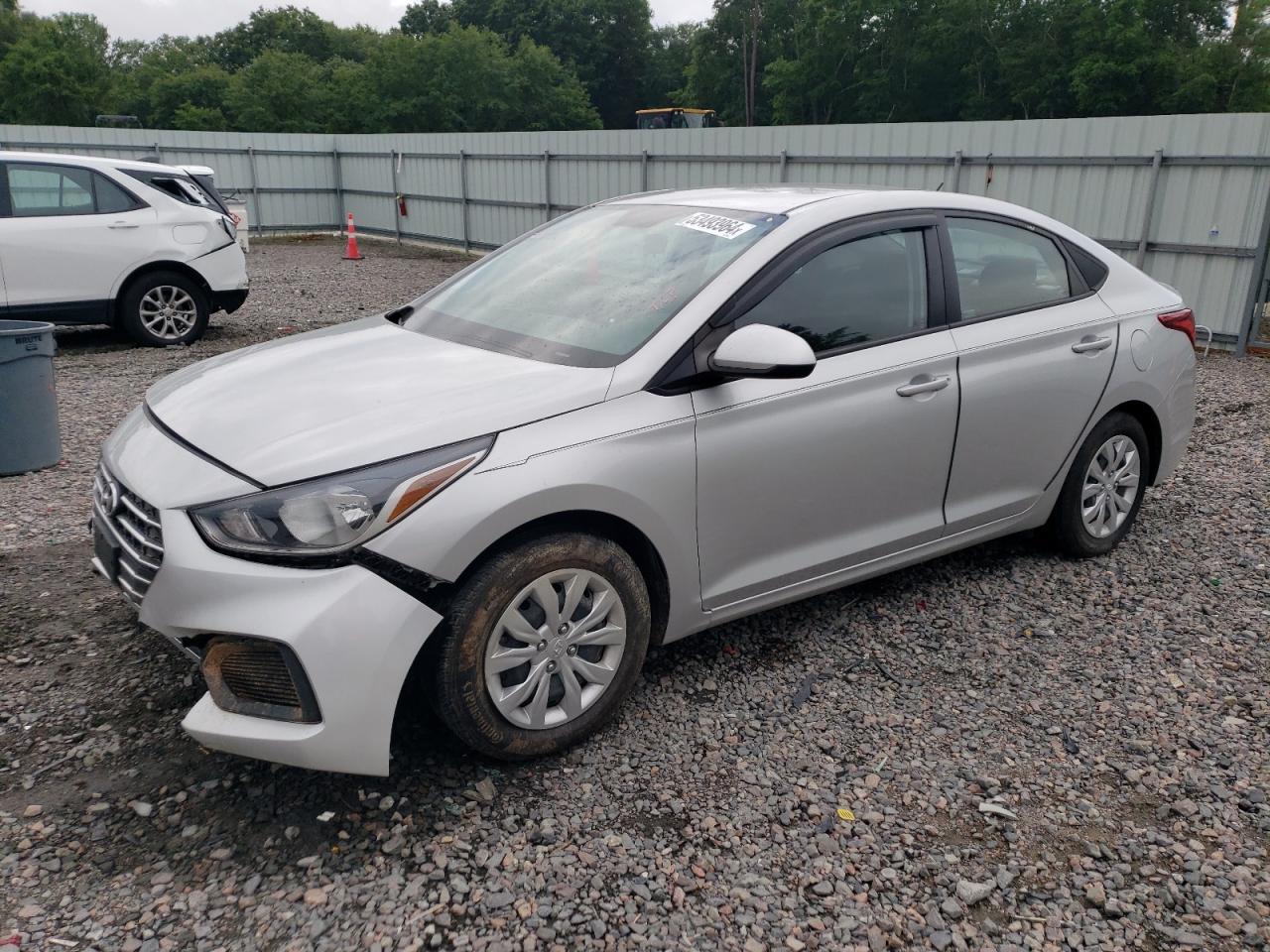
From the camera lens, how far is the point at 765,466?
3387 mm

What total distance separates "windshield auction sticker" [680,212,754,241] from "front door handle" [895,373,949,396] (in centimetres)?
81

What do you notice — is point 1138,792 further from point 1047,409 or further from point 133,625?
point 133,625

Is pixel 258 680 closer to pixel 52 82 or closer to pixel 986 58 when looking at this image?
pixel 986 58

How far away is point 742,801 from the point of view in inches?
119

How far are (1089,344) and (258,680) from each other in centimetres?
356

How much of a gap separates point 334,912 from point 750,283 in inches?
87.9

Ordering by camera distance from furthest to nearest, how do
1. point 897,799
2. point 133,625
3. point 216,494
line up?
point 133,625
point 897,799
point 216,494

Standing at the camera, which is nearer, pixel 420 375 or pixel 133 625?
pixel 420 375

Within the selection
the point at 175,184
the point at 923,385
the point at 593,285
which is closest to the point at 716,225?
the point at 593,285

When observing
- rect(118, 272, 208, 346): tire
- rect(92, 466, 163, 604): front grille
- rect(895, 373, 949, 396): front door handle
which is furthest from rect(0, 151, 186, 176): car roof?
rect(895, 373, 949, 396): front door handle

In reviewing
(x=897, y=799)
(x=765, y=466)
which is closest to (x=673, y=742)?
(x=897, y=799)

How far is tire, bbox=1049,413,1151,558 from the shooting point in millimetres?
4574

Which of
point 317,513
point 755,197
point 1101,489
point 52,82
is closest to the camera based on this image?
point 317,513

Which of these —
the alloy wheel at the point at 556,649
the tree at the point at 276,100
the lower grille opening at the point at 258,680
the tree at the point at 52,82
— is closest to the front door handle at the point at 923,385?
the alloy wheel at the point at 556,649
